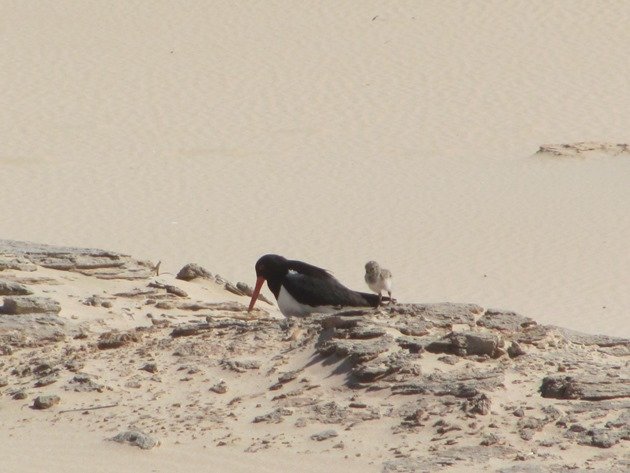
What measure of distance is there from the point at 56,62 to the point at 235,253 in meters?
18.3

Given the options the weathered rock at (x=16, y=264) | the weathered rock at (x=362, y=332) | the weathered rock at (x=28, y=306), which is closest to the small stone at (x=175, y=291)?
the weathered rock at (x=16, y=264)

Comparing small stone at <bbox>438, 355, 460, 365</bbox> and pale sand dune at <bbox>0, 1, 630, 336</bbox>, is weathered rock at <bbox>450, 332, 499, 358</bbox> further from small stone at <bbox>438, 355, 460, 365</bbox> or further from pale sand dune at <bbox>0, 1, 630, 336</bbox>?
pale sand dune at <bbox>0, 1, 630, 336</bbox>

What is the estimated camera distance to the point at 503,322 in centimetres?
962

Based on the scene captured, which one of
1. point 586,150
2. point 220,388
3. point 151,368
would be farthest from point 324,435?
point 586,150

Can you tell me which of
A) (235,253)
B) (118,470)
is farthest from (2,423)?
(235,253)

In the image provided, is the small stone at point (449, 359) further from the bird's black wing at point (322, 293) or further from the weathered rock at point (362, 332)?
the bird's black wing at point (322, 293)

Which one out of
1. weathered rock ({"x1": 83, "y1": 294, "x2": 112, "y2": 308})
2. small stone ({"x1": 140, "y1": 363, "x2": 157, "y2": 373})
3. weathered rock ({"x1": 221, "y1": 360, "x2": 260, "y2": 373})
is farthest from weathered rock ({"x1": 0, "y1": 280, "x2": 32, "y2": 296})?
weathered rock ({"x1": 221, "y1": 360, "x2": 260, "y2": 373})

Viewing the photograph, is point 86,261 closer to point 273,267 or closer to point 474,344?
point 273,267

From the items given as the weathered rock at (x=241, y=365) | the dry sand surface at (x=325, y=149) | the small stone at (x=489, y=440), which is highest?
the dry sand surface at (x=325, y=149)

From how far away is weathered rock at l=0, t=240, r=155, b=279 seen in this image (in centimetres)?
1271

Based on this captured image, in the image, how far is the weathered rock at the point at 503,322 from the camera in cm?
952

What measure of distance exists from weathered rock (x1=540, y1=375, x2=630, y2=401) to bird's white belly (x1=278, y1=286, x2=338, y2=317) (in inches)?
117

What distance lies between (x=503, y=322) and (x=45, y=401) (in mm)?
3548

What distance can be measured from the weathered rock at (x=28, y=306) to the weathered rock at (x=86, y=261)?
1.73m
